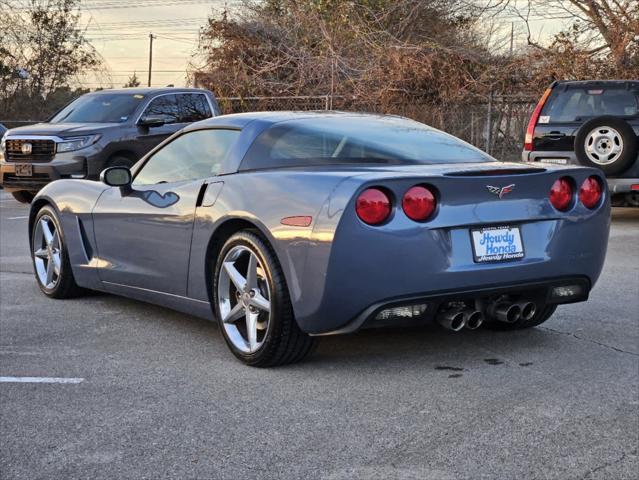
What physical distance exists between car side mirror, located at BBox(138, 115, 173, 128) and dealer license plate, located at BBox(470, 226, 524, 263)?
10.4 m

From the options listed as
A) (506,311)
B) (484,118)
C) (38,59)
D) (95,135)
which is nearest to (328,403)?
(506,311)

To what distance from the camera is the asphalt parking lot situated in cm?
345

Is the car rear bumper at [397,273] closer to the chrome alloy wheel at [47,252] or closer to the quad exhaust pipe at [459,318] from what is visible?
the quad exhaust pipe at [459,318]

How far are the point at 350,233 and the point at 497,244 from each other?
824mm

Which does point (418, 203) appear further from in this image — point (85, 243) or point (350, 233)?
point (85, 243)

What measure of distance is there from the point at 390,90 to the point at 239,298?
1577cm

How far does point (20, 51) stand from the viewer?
105 ft

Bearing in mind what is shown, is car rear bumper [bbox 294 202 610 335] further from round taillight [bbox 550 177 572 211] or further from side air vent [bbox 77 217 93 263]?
side air vent [bbox 77 217 93 263]

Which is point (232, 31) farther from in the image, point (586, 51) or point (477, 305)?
point (477, 305)

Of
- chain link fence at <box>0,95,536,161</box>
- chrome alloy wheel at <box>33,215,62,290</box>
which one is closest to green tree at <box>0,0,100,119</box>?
chain link fence at <box>0,95,536,161</box>

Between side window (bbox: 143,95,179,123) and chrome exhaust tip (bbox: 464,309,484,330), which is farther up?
side window (bbox: 143,95,179,123)

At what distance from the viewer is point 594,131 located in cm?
1109

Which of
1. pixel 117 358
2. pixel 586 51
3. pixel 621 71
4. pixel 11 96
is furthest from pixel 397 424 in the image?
pixel 11 96

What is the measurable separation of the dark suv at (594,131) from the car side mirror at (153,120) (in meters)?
5.65
